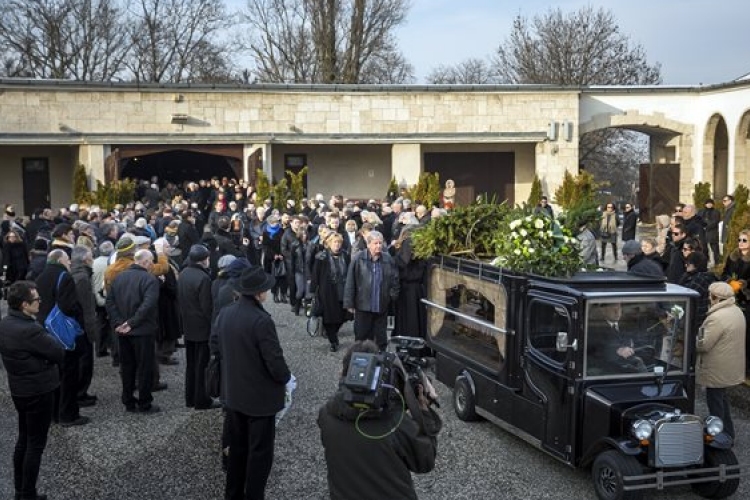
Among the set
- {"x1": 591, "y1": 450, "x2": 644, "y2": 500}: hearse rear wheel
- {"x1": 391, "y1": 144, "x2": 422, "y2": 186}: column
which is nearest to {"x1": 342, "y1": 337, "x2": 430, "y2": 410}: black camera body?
{"x1": 591, "y1": 450, "x2": 644, "y2": 500}: hearse rear wheel

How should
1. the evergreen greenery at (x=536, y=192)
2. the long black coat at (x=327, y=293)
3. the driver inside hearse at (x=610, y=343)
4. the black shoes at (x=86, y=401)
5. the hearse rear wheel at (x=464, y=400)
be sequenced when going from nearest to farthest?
the driver inside hearse at (x=610, y=343)
the hearse rear wheel at (x=464, y=400)
the black shoes at (x=86, y=401)
the long black coat at (x=327, y=293)
the evergreen greenery at (x=536, y=192)

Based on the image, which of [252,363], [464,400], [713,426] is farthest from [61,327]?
[713,426]

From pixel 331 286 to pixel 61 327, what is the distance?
466cm

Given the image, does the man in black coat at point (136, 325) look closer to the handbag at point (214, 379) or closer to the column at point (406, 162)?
the handbag at point (214, 379)

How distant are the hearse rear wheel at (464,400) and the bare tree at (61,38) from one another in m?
45.5

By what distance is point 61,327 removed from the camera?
8578 millimetres

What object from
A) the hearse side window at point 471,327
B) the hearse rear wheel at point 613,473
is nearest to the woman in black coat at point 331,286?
the hearse side window at point 471,327

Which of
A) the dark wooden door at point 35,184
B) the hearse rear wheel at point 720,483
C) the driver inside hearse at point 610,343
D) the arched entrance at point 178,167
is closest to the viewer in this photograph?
the hearse rear wheel at point 720,483

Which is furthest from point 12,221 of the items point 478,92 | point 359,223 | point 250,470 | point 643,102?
point 643,102

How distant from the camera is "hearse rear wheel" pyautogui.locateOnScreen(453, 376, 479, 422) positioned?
8922 mm

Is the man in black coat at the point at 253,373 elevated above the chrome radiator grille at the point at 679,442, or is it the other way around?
the man in black coat at the point at 253,373

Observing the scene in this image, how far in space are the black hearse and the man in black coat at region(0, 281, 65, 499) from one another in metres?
3.99

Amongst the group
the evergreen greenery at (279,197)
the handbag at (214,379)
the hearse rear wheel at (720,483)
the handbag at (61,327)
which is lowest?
the hearse rear wheel at (720,483)

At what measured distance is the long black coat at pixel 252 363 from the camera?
246 inches
